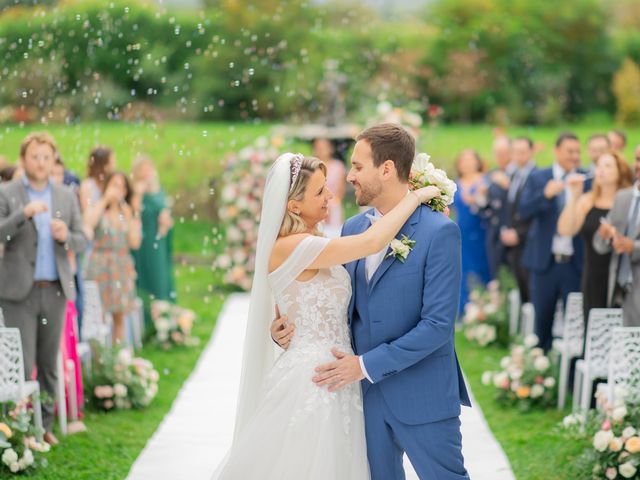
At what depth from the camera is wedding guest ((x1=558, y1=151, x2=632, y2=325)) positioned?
6762 millimetres

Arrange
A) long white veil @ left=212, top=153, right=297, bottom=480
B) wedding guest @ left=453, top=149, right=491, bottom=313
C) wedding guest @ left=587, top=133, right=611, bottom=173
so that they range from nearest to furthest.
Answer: long white veil @ left=212, top=153, right=297, bottom=480 < wedding guest @ left=587, top=133, right=611, bottom=173 < wedding guest @ left=453, top=149, right=491, bottom=313

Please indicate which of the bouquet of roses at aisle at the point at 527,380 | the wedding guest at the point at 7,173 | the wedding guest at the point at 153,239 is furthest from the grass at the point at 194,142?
the wedding guest at the point at 7,173

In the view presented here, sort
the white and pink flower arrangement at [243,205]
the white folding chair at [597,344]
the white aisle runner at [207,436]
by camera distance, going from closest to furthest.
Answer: the white aisle runner at [207,436] → the white folding chair at [597,344] → the white and pink flower arrangement at [243,205]

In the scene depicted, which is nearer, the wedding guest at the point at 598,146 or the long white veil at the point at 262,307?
the long white veil at the point at 262,307

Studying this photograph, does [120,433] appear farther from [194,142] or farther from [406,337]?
[194,142]

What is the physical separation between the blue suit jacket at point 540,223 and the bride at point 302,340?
13.2 ft

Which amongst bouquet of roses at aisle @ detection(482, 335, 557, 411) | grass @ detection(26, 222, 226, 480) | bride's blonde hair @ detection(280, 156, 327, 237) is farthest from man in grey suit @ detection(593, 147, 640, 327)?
grass @ detection(26, 222, 226, 480)

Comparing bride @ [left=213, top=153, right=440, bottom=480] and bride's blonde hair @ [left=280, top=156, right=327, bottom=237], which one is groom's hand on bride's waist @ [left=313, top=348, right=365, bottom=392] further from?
bride's blonde hair @ [left=280, top=156, right=327, bottom=237]

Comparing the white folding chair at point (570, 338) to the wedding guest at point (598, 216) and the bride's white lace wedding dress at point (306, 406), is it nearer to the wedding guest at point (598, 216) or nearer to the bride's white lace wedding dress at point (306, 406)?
the wedding guest at point (598, 216)

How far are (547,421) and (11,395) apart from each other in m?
3.43

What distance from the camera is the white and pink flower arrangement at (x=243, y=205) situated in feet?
40.3

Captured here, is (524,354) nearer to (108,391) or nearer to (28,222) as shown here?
(108,391)

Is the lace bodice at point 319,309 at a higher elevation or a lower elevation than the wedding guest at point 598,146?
lower

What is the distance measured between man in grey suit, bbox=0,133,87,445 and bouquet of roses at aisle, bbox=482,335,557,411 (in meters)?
3.09
